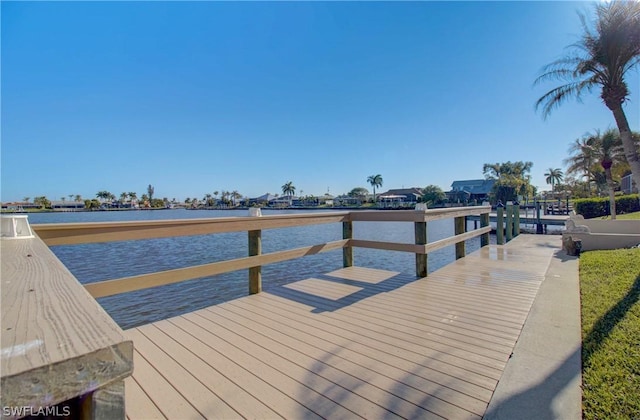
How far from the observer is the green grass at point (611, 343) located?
5.38ft

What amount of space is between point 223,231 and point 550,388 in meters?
2.84

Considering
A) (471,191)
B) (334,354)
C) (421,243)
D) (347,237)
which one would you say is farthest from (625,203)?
(471,191)

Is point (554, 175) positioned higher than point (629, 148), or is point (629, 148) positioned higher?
point (554, 175)

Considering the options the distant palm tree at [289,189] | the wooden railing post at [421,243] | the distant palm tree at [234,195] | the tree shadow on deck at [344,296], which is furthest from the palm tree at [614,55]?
the distant palm tree at [234,195]

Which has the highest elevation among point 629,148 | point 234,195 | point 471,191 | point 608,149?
point 234,195

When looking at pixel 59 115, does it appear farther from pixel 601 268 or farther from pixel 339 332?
pixel 601 268

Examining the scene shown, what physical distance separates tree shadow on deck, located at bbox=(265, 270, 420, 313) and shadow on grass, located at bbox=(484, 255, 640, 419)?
1.74m

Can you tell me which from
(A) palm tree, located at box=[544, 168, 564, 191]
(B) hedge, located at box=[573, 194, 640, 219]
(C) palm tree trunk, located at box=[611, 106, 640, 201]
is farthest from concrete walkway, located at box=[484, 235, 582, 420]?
(A) palm tree, located at box=[544, 168, 564, 191]

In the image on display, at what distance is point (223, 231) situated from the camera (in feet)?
10.4

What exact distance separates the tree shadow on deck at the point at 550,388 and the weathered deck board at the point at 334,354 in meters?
0.11

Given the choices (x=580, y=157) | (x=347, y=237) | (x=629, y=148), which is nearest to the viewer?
(x=347, y=237)

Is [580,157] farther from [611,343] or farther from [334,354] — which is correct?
[334,354]

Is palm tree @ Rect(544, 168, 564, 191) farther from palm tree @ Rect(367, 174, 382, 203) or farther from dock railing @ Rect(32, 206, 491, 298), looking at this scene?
dock railing @ Rect(32, 206, 491, 298)

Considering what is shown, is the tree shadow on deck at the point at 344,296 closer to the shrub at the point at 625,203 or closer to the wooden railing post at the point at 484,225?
the wooden railing post at the point at 484,225
